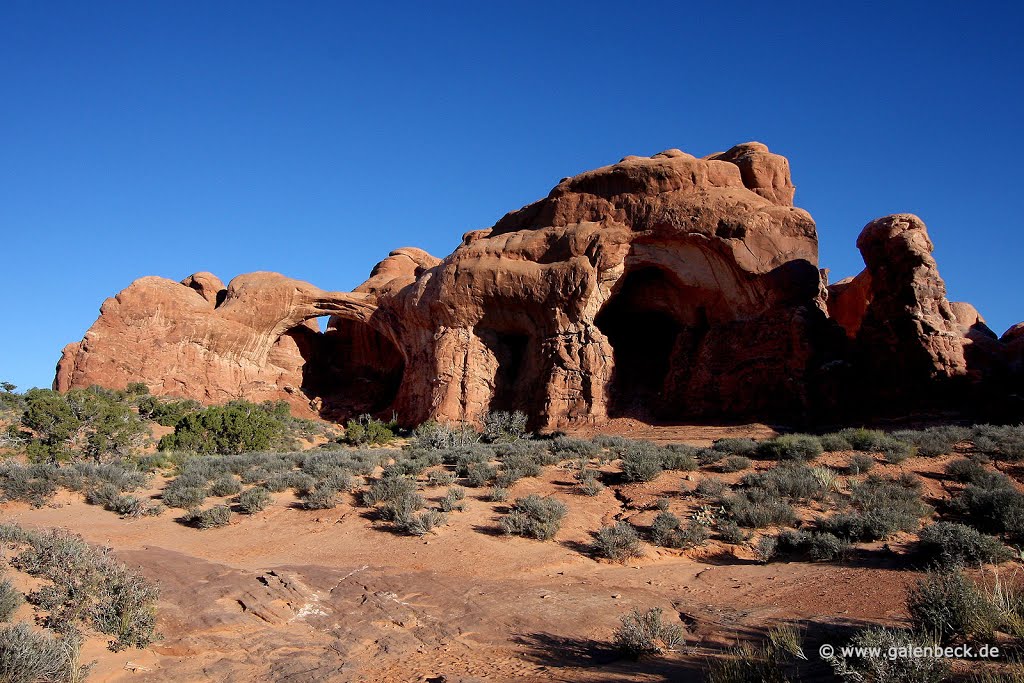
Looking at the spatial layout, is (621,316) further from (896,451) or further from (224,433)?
(224,433)

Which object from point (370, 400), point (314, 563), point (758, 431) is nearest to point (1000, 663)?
point (314, 563)

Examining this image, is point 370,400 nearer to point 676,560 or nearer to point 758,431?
point 758,431

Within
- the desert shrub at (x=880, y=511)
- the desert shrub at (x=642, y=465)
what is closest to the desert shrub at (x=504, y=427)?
the desert shrub at (x=642, y=465)

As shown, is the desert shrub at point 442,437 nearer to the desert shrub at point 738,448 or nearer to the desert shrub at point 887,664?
the desert shrub at point 738,448

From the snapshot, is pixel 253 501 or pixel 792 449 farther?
pixel 792 449

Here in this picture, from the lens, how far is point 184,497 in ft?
36.3

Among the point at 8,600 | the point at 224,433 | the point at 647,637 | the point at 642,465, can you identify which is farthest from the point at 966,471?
the point at 224,433

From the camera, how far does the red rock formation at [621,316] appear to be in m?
18.1

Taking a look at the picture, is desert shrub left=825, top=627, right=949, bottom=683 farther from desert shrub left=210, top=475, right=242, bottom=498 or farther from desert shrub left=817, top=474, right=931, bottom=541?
desert shrub left=210, top=475, right=242, bottom=498

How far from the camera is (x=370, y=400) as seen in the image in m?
29.3

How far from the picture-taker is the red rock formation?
59.3 ft

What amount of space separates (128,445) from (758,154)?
71.6 feet

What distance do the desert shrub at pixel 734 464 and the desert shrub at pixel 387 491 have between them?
5860 mm

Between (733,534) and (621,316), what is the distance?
1590 centimetres
